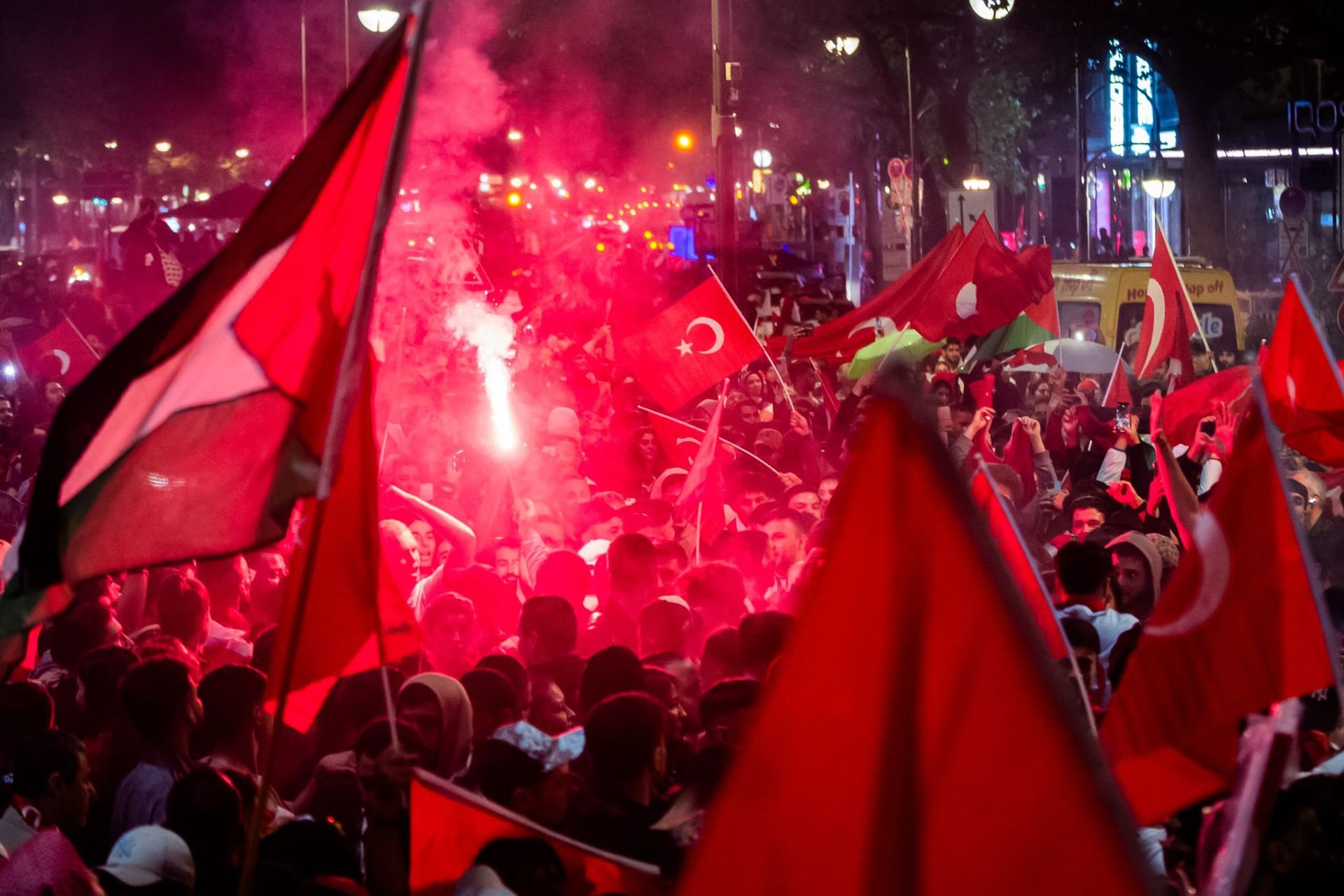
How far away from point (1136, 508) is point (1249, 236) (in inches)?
1547

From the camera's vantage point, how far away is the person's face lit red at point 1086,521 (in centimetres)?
852

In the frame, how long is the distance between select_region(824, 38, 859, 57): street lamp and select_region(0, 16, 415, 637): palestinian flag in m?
28.9

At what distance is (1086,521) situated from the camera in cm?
857

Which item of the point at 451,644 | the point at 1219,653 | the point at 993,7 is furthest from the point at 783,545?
the point at 993,7

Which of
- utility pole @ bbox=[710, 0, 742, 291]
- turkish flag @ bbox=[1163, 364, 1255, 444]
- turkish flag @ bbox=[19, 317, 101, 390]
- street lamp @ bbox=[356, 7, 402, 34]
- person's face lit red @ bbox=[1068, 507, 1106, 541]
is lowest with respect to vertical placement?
person's face lit red @ bbox=[1068, 507, 1106, 541]

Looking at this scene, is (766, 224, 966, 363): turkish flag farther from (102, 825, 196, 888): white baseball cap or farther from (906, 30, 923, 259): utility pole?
(906, 30, 923, 259): utility pole

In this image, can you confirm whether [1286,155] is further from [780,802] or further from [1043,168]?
[780,802]

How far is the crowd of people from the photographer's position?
3885 millimetres

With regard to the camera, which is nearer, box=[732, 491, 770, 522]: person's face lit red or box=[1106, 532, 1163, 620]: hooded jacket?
box=[1106, 532, 1163, 620]: hooded jacket

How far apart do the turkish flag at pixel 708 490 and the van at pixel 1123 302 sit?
47.0 feet

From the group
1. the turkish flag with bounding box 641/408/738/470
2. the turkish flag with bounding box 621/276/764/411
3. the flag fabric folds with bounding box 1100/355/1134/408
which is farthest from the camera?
the flag fabric folds with bounding box 1100/355/1134/408

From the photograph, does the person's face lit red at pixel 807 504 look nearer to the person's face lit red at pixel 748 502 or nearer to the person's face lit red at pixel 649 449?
Result: the person's face lit red at pixel 748 502

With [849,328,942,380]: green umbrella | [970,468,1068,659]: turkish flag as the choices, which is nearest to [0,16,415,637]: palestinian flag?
[970,468,1068,659]: turkish flag

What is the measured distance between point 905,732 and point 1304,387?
5.11 meters
